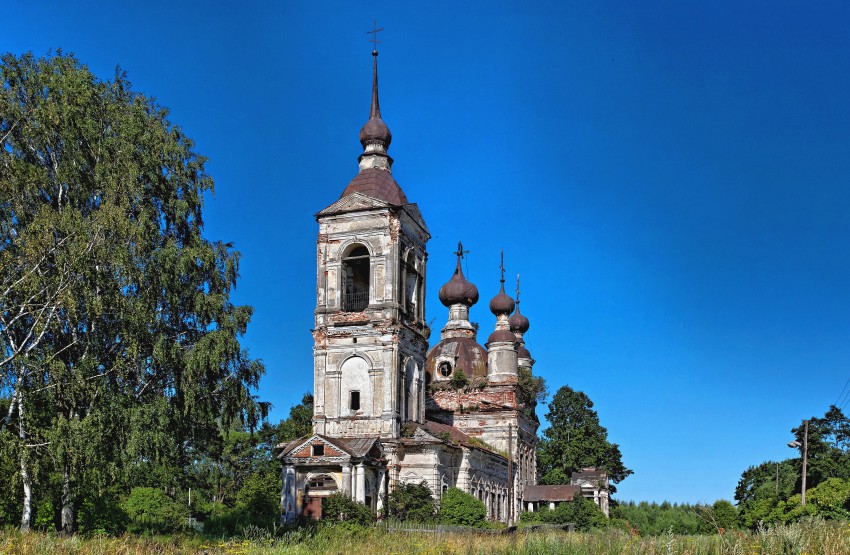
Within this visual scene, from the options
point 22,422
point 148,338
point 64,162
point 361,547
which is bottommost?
point 361,547

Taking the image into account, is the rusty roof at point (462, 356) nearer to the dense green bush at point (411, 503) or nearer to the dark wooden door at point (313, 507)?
the dense green bush at point (411, 503)

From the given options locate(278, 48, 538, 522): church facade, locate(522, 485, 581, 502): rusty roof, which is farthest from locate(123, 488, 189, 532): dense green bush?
locate(522, 485, 581, 502): rusty roof

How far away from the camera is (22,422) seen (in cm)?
1975

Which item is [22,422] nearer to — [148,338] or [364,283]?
[148,338]

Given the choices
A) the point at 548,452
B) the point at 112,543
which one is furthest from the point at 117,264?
the point at 548,452

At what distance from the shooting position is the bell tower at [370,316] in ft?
124

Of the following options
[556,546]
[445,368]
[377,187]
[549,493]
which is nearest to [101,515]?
[556,546]

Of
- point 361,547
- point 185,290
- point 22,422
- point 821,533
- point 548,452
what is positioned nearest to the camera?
point 821,533

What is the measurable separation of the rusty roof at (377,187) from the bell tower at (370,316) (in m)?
0.05

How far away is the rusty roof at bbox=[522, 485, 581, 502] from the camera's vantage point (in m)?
Result: 50.5

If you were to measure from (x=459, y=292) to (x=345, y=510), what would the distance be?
1059 inches

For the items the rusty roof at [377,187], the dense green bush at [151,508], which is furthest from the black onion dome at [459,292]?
the dense green bush at [151,508]

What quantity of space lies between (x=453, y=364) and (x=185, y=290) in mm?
30148

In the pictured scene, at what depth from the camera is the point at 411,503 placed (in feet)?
117
